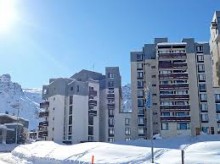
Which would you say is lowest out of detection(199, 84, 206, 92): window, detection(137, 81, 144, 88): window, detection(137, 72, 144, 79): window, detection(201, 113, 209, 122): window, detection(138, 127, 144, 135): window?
detection(138, 127, 144, 135): window

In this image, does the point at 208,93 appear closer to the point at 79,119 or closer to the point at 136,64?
the point at 136,64

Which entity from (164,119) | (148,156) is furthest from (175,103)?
(148,156)

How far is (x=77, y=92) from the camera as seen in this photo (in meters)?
108

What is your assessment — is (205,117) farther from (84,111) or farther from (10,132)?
(10,132)

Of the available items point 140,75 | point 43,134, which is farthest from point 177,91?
point 43,134

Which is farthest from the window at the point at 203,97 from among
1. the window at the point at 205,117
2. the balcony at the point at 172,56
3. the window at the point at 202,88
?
the balcony at the point at 172,56

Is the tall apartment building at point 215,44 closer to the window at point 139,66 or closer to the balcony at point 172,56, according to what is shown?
the balcony at point 172,56

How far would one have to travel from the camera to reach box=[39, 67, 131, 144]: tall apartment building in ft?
344

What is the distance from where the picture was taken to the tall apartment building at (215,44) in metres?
99.9

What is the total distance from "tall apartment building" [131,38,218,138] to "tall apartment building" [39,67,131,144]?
469 inches

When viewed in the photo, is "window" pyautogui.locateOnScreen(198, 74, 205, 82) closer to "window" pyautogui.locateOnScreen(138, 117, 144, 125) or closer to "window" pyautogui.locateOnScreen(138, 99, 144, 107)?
"window" pyautogui.locateOnScreen(138, 99, 144, 107)

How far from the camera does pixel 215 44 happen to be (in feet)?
339

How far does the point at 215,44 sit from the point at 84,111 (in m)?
38.8

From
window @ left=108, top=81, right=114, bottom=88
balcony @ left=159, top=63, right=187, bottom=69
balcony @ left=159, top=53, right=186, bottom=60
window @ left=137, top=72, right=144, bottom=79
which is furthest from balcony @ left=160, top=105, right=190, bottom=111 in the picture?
window @ left=108, top=81, right=114, bottom=88
